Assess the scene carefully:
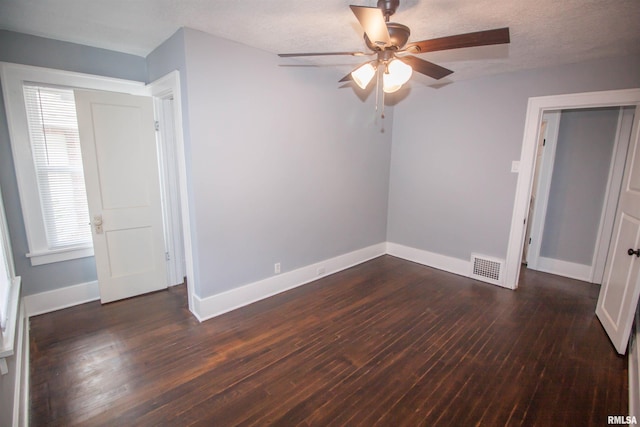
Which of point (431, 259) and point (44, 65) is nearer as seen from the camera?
point (44, 65)

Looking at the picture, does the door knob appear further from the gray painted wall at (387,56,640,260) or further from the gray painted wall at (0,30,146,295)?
the gray painted wall at (387,56,640,260)

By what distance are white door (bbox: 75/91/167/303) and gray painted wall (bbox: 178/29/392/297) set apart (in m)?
0.95

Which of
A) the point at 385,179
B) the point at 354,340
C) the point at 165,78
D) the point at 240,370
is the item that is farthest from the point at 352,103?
the point at 240,370

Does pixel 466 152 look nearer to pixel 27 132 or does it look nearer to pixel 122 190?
pixel 122 190

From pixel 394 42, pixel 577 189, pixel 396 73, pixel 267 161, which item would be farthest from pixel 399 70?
pixel 577 189

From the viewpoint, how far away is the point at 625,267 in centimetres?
235

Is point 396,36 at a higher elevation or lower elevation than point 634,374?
higher

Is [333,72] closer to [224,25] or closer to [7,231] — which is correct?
[224,25]

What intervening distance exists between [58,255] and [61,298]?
0.45 meters

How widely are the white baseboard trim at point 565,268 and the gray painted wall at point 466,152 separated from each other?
1.07 meters

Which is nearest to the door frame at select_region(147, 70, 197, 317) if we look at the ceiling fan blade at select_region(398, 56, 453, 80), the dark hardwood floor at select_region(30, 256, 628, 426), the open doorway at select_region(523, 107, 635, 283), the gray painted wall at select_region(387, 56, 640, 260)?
the dark hardwood floor at select_region(30, 256, 628, 426)

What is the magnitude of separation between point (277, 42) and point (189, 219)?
182 centimetres

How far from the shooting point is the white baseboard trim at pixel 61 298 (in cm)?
276

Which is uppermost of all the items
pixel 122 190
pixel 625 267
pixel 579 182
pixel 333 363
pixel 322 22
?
pixel 322 22
